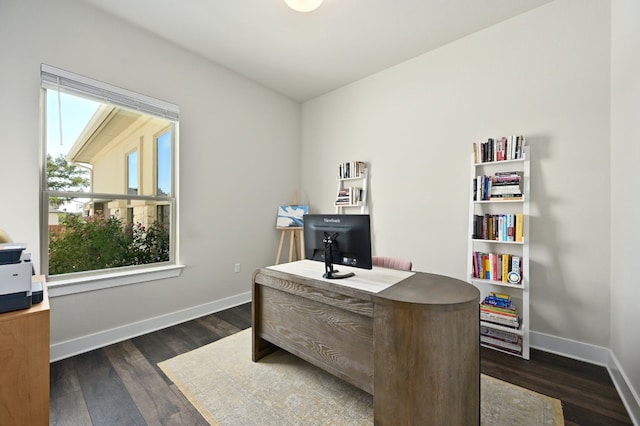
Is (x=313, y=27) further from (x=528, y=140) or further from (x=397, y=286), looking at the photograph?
(x=397, y=286)

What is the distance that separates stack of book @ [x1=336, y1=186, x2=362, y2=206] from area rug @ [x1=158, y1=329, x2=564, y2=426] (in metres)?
2.02

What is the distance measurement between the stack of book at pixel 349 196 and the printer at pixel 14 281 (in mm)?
2962

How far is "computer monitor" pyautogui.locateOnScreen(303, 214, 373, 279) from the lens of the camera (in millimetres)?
1785

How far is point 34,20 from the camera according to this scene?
6.83 ft

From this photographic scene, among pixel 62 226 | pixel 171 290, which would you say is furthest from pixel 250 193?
pixel 62 226

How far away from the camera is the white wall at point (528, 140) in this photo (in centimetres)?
217

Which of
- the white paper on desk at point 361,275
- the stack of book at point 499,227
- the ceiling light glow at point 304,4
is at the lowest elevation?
the white paper on desk at point 361,275

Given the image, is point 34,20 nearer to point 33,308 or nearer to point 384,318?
point 33,308

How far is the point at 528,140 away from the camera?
2.44 meters

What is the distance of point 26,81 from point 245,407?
116 inches

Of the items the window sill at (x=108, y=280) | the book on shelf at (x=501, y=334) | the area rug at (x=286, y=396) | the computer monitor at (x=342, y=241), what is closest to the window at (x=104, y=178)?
the window sill at (x=108, y=280)

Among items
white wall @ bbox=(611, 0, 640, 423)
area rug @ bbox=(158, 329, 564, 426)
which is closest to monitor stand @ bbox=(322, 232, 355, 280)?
area rug @ bbox=(158, 329, 564, 426)

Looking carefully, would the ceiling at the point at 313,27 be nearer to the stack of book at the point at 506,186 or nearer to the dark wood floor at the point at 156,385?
the stack of book at the point at 506,186

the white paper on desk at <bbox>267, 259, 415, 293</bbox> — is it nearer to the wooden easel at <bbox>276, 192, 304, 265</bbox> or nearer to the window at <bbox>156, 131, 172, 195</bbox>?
the wooden easel at <bbox>276, 192, 304, 265</bbox>
